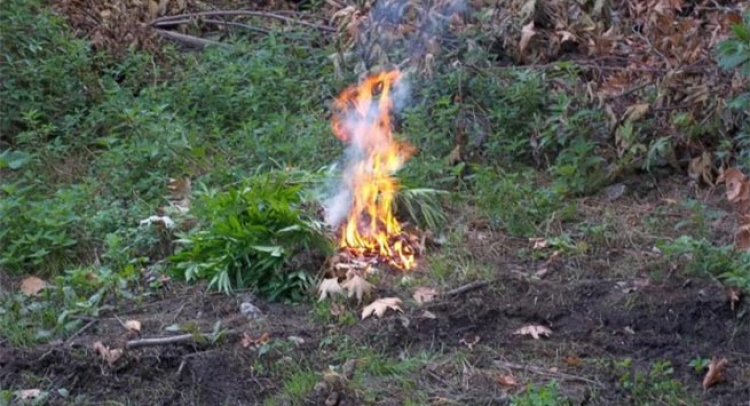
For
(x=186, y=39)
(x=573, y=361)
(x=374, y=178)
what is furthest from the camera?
(x=186, y=39)

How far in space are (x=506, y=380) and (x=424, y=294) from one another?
3.25 feet

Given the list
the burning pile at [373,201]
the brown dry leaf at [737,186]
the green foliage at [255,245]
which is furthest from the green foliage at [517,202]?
the green foliage at [255,245]

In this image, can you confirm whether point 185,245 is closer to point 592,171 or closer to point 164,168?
point 164,168

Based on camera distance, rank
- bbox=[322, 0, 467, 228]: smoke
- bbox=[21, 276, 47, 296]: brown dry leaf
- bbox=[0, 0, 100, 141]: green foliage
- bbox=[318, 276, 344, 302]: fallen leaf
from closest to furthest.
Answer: bbox=[318, 276, 344, 302]: fallen leaf, bbox=[21, 276, 47, 296]: brown dry leaf, bbox=[322, 0, 467, 228]: smoke, bbox=[0, 0, 100, 141]: green foliage

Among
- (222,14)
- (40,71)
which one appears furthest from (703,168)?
(222,14)

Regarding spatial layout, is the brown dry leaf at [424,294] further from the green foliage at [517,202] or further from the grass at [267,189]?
the green foliage at [517,202]

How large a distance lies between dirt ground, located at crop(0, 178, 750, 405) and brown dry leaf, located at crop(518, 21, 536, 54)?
2.57m

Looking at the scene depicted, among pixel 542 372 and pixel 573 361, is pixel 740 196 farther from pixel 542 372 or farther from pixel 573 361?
pixel 542 372

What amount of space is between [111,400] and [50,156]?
311cm

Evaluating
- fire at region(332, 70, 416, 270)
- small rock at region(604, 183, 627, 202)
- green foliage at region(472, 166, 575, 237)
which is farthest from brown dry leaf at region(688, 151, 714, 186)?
fire at region(332, 70, 416, 270)

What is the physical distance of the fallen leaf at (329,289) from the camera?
229 inches

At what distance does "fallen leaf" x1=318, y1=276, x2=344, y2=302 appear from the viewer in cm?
580

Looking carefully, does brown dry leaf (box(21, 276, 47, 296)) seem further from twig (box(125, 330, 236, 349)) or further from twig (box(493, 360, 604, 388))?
twig (box(493, 360, 604, 388))

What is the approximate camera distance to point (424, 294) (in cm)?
584
